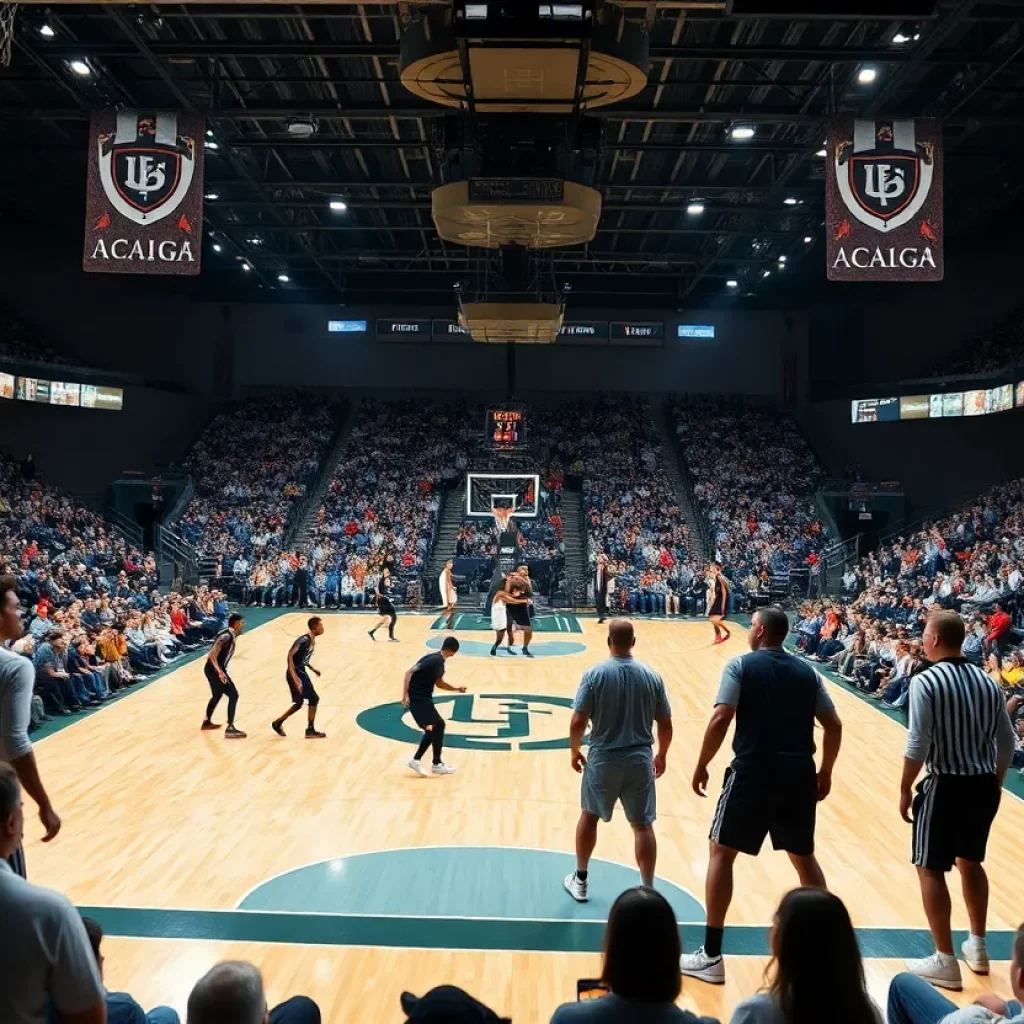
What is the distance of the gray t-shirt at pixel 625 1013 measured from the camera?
231 cm

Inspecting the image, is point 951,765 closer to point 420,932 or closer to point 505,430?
point 420,932

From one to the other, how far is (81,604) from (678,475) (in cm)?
2139

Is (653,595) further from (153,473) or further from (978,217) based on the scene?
(153,473)

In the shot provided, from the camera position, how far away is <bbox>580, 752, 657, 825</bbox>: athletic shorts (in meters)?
5.62

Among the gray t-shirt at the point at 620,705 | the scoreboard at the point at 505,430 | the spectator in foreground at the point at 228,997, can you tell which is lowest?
the spectator in foreground at the point at 228,997

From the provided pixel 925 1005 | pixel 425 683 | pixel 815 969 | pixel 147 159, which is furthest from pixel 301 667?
pixel 815 969

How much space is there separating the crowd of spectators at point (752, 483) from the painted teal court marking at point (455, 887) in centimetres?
1956

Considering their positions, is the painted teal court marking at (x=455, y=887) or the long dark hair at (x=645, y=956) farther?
the painted teal court marking at (x=455, y=887)

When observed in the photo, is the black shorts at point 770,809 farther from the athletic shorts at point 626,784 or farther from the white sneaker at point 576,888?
the white sneaker at point 576,888

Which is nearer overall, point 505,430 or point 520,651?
point 520,651

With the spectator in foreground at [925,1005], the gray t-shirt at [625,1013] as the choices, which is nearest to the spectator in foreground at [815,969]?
the gray t-shirt at [625,1013]

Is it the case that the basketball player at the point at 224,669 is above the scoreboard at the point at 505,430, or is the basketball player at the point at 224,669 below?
below

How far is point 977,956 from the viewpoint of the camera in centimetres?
512

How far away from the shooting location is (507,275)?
730 inches
